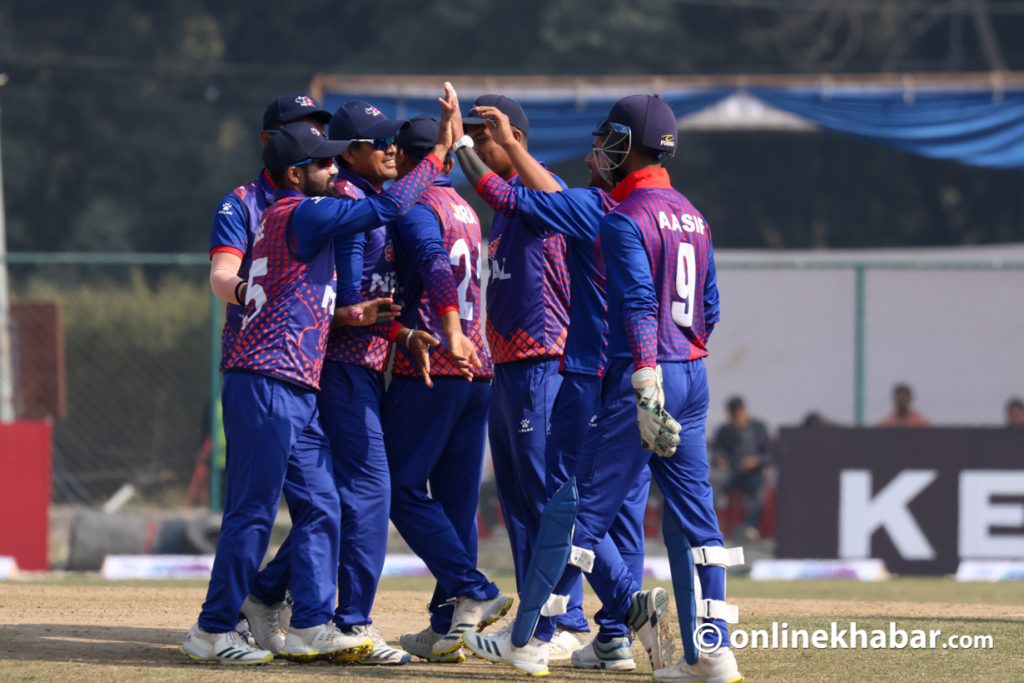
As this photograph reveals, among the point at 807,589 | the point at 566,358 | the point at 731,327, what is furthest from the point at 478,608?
the point at 731,327

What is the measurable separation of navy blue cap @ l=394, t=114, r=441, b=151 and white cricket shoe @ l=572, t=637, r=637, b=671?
2.35 metres

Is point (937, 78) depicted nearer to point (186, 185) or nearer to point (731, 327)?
point (731, 327)

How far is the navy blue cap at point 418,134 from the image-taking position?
750cm

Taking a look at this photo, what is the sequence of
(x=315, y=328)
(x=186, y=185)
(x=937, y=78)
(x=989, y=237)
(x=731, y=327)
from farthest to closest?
(x=186, y=185)
(x=989, y=237)
(x=731, y=327)
(x=937, y=78)
(x=315, y=328)

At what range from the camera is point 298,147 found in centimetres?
721

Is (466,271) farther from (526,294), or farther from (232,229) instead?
(232,229)

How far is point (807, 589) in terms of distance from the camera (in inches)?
500

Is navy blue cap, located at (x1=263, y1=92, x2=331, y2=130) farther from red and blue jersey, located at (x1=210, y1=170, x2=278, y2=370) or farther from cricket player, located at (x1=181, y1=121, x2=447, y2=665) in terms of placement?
cricket player, located at (x1=181, y1=121, x2=447, y2=665)

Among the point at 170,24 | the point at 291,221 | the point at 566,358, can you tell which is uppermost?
the point at 170,24

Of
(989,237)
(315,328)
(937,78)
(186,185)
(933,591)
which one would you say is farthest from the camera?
(186,185)

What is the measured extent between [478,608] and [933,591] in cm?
628

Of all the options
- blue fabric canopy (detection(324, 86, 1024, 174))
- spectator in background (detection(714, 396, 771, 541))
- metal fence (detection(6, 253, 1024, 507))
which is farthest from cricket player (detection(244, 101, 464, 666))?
metal fence (detection(6, 253, 1024, 507))

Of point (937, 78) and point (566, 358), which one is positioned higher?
point (937, 78)

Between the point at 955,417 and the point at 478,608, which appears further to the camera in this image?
the point at 955,417
